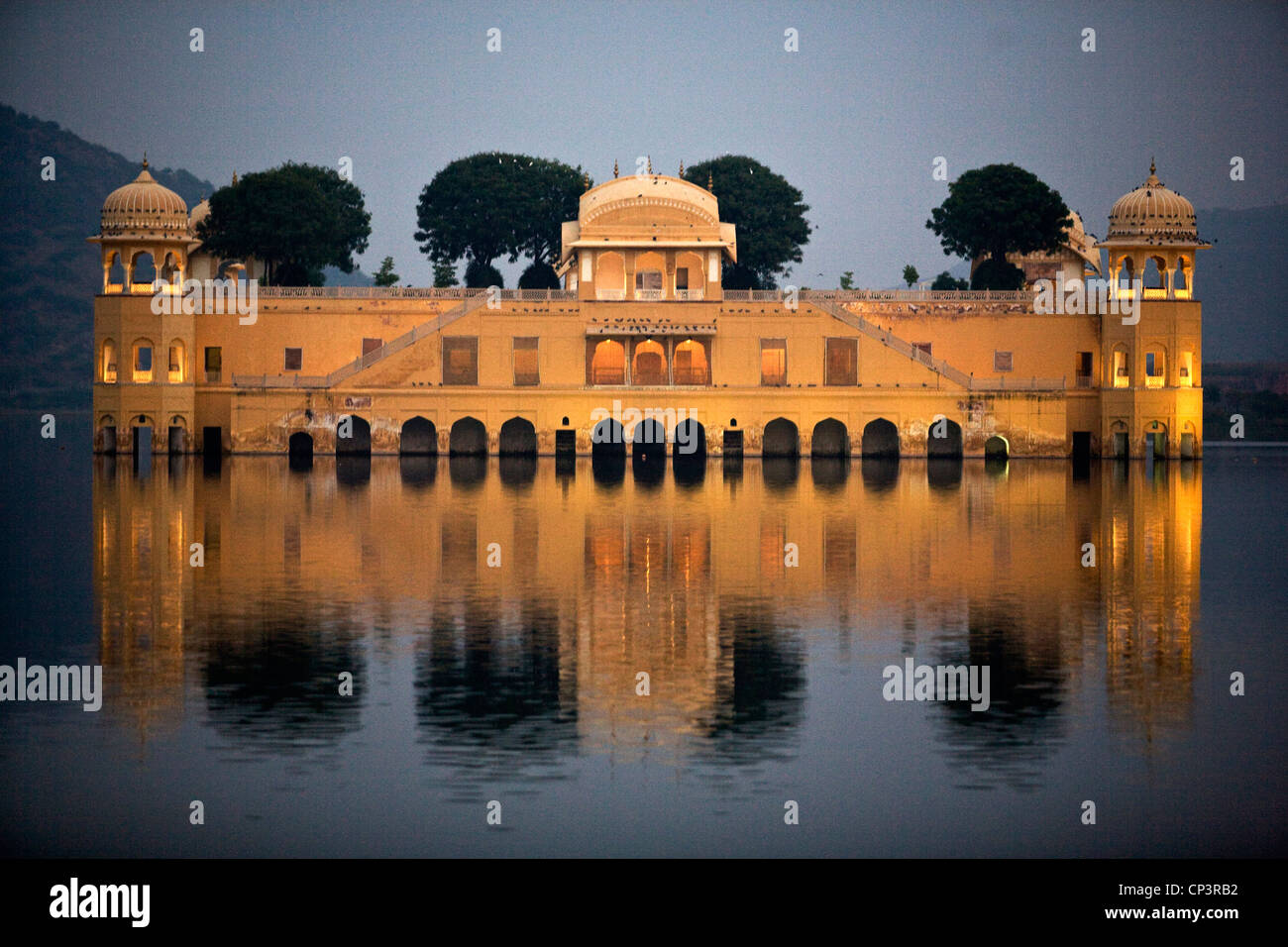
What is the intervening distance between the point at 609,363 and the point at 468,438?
6.52 m

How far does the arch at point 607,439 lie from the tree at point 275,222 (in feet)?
50.7

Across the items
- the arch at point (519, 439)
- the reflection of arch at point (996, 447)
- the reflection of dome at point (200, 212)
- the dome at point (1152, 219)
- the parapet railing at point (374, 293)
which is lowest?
the reflection of arch at point (996, 447)

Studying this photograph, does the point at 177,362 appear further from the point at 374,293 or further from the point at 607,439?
the point at 607,439

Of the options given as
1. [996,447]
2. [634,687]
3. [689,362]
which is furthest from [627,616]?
[689,362]

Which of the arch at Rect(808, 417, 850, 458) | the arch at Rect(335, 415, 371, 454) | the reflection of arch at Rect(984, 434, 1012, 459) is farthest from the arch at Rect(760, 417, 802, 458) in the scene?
the arch at Rect(335, 415, 371, 454)

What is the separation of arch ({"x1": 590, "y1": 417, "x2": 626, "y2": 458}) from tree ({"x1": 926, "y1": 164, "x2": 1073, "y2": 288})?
1858 centimetres

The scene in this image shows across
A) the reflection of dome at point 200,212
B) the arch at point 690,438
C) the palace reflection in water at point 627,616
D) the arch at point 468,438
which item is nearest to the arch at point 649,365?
the arch at point 690,438

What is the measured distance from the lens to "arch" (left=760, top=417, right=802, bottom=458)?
2761 inches

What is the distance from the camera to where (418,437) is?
69.8m

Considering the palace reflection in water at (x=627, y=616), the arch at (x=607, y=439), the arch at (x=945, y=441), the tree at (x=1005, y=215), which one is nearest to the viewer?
the palace reflection in water at (x=627, y=616)

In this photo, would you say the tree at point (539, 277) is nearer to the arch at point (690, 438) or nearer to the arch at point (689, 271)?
the arch at point (689, 271)

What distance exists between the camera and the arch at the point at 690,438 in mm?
65688

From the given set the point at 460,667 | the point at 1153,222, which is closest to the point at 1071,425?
the point at 1153,222
